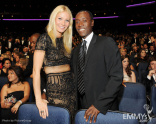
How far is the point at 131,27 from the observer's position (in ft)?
59.3

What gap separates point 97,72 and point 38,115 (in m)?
0.56

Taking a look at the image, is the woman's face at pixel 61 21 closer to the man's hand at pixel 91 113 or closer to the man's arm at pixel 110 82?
the man's arm at pixel 110 82

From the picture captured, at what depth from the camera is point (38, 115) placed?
1.45 metres

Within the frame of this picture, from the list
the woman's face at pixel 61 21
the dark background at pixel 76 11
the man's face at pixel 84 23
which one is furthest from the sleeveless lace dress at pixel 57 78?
the dark background at pixel 76 11

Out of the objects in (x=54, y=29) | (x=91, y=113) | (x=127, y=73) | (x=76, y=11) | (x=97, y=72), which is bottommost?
(x=127, y=73)

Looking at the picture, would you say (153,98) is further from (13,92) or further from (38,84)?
(13,92)

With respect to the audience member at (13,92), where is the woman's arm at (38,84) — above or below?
above

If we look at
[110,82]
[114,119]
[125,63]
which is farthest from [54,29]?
[125,63]

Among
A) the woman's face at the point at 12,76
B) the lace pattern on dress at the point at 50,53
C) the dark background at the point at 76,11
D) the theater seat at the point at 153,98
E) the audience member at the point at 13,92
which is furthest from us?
the dark background at the point at 76,11

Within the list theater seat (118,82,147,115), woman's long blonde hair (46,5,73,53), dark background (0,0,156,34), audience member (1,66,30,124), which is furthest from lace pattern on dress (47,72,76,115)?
dark background (0,0,156,34)

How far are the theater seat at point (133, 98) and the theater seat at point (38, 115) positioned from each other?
3.43 feet

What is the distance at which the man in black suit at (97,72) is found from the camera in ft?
4.55

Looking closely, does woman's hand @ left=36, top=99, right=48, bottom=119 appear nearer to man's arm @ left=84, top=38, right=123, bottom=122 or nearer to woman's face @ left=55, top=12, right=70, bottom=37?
man's arm @ left=84, top=38, right=123, bottom=122

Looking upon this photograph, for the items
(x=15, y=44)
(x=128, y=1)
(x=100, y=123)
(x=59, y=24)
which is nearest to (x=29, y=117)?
(x=100, y=123)
